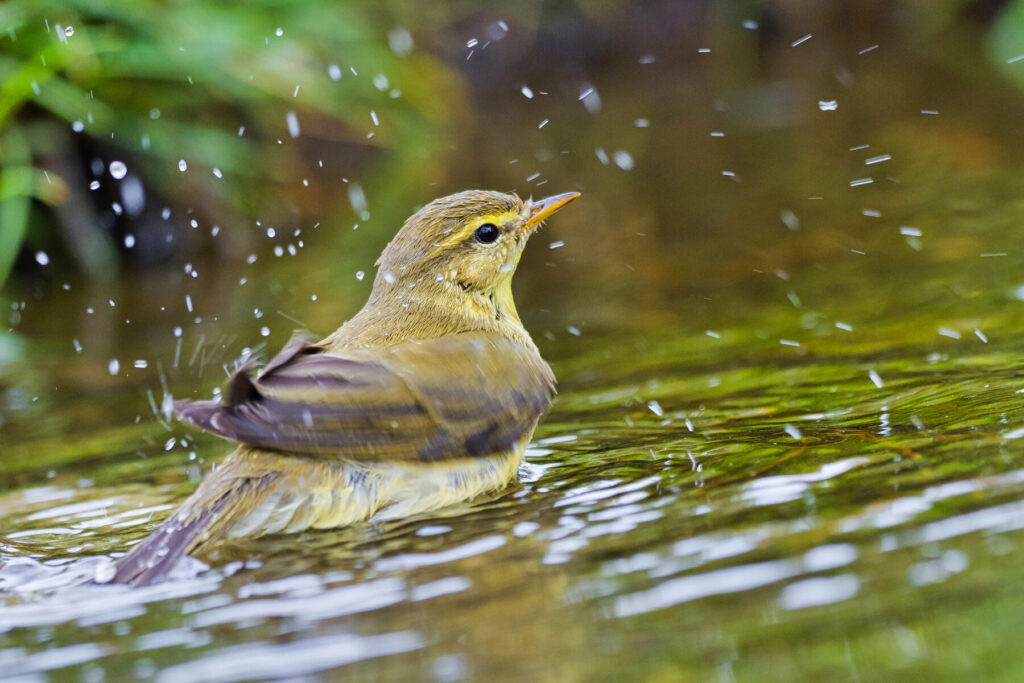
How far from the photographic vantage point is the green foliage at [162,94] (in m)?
8.85

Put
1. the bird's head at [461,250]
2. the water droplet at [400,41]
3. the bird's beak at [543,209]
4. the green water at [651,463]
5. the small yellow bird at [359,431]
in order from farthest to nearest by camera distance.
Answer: the water droplet at [400,41] < the bird's beak at [543,209] < the bird's head at [461,250] < the small yellow bird at [359,431] < the green water at [651,463]

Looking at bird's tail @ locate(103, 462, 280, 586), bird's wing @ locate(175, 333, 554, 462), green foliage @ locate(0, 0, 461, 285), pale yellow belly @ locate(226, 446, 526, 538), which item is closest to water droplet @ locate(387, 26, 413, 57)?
green foliage @ locate(0, 0, 461, 285)

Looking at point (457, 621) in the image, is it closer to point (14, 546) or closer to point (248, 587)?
point (248, 587)

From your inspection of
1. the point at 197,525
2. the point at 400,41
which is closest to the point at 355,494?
the point at 197,525

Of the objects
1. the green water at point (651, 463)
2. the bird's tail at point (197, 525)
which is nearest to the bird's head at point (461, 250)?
the green water at point (651, 463)

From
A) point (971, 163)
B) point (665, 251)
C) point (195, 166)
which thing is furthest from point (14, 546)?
point (971, 163)

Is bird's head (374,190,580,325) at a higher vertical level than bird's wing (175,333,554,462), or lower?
higher

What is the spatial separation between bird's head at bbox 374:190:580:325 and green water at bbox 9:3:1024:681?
665mm

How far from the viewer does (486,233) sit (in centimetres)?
506

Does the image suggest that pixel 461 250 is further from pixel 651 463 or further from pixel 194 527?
pixel 194 527

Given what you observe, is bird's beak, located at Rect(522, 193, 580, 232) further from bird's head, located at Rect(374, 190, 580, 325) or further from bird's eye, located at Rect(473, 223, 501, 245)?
bird's eye, located at Rect(473, 223, 501, 245)

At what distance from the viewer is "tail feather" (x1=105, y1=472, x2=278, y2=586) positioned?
11.8ft

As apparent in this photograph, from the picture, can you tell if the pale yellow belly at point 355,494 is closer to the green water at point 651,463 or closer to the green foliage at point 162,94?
the green water at point 651,463

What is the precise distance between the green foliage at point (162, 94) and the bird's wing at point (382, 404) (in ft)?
16.4
